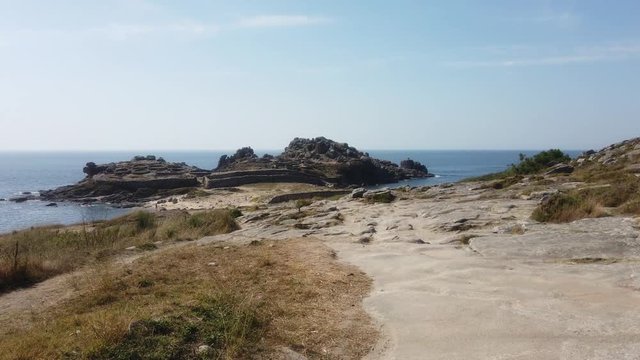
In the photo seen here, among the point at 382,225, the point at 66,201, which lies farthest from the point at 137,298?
the point at 66,201

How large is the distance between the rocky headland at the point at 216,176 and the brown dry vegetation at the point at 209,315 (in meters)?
57.6

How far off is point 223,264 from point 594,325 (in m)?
6.79

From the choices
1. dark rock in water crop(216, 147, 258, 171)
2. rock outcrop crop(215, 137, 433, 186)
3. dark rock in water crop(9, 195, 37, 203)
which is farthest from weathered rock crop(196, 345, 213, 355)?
dark rock in water crop(216, 147, 258, 171)

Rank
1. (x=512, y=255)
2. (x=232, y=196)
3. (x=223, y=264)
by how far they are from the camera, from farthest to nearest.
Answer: (x=232, y=196) < (x=223, y=264) < (x=512, y=255)

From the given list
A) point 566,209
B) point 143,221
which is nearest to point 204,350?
point 566,209

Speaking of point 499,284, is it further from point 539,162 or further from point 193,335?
point 539,162

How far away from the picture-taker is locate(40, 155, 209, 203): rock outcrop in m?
71.2

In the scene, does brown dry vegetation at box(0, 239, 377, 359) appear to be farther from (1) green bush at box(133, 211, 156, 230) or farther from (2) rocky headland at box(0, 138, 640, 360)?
(1) green bush at box(133, 211, 156, 230)

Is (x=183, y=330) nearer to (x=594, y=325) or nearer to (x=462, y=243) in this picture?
(x=594, y=325)

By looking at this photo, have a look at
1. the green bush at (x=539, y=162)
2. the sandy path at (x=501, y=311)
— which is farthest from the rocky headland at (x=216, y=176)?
the sandy path at (x=501, y=311)

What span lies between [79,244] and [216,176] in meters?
58.1

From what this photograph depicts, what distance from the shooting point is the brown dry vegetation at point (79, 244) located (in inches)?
429

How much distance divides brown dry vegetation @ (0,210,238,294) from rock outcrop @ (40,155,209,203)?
50.8 metres

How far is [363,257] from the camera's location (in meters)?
10.8
